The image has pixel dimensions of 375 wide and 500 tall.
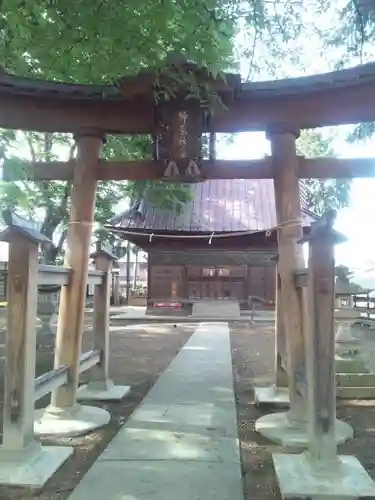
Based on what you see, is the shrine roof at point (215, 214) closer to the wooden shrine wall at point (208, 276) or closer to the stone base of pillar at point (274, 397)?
the wooden shrine wall at point (208, 276)

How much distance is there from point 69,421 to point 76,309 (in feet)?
3.41

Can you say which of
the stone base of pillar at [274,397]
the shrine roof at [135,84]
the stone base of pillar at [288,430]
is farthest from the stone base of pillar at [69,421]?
the shrine roof at [135,84]

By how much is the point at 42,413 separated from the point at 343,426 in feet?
9.29

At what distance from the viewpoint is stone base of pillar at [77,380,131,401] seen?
559 centimetres

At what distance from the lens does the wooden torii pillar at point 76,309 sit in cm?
460

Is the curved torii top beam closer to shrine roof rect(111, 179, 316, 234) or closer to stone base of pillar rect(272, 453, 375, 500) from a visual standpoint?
stone base of pillar rect(272, 453, 375, 500)

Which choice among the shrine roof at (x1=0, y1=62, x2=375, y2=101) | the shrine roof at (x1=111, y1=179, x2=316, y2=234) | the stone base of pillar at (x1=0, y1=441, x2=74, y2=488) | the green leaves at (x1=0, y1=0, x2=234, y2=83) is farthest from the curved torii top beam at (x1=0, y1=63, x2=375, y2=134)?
the shrine roof at (x1=111, y1=179, x2=316, y2=234)

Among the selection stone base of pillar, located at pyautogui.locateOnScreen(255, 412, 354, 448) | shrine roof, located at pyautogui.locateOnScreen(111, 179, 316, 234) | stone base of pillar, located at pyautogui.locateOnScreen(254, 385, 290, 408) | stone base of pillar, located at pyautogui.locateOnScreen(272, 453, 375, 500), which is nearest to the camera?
stone base of pillar, located at pyautogui.locateOnScreen(272, 453, 375, 500)

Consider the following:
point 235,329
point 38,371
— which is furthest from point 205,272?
point 38,371

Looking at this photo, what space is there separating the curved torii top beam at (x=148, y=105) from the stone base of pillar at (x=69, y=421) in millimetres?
2832

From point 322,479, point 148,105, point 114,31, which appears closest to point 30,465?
point 322,479

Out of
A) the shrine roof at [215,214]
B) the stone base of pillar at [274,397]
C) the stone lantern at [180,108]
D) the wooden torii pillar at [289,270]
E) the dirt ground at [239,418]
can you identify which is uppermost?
the shrine roof at [215,214]

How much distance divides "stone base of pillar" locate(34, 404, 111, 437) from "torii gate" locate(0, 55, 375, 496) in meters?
0.04

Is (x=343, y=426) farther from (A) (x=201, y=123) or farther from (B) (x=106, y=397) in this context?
(A) (x=201, y=123)
